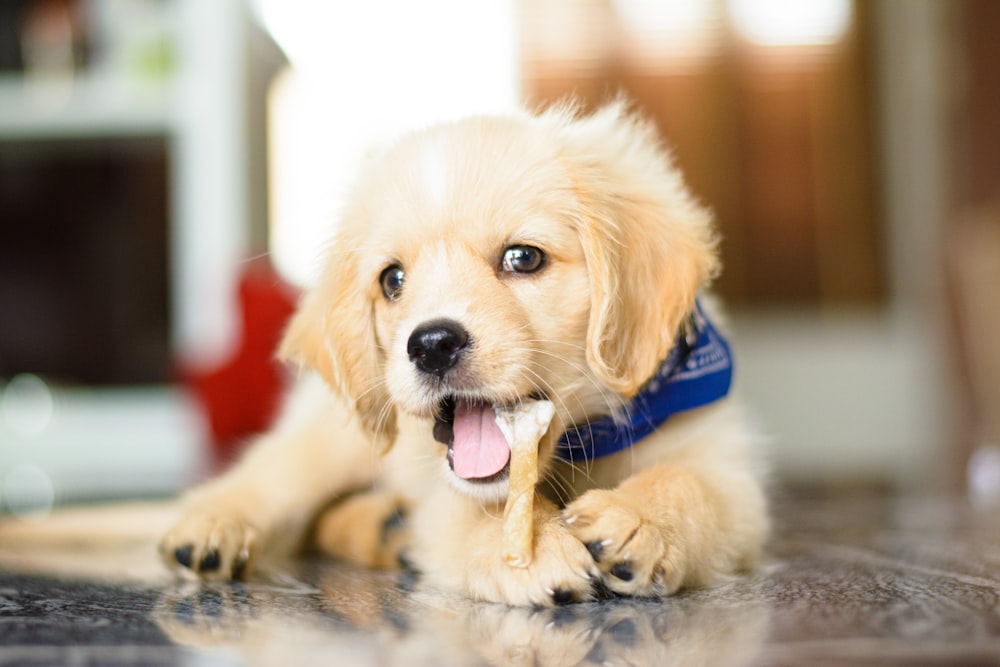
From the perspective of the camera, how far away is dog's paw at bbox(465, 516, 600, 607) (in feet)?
4.18

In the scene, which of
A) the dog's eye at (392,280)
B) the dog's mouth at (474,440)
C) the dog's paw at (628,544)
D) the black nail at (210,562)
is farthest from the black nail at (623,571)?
the black nail at (210,562)

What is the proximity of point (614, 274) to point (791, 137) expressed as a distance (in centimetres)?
628

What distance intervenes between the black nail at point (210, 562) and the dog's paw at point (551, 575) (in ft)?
1.82

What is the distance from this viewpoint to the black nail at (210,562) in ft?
5.42

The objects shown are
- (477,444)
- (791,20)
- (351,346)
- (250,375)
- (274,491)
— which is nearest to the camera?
(477,444)

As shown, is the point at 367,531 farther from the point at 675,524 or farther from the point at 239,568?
the point at 675,524

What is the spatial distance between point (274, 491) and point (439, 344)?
670 millimetres

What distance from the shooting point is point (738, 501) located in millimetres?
1556

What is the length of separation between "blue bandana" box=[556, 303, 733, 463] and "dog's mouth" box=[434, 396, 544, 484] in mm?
181

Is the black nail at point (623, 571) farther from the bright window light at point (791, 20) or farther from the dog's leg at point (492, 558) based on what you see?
the bright window light at point (791, 20)

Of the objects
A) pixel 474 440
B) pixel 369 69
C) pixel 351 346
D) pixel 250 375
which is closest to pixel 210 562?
pixel 351 346

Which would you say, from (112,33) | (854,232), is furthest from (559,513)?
(854,232)

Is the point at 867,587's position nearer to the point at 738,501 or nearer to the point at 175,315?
the point at 738,501

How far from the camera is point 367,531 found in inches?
75.0
